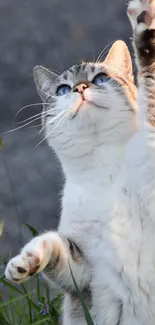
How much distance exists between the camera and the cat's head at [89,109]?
236 centimetres

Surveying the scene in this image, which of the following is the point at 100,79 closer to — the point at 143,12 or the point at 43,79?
the point at 43,79

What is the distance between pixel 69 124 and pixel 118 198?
0.42 meters

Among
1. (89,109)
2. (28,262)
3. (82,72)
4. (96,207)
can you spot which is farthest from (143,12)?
(28,262)

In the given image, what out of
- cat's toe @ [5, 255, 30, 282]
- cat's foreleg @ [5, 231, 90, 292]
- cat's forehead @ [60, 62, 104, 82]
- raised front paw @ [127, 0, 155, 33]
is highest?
raised front paw @ [127, 0, 155, 33]

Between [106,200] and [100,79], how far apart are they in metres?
0.61

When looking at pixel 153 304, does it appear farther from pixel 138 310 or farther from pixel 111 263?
pixel 111 263

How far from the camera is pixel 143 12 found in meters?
1.96

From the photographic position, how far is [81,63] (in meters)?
2.75

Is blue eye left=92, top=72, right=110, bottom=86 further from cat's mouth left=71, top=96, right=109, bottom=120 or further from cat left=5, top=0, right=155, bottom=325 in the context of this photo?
cat's mouth left=71, top=96, right=109, bottom=120

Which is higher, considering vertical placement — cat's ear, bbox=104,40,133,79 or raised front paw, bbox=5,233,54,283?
cat's ear, bbox=104,40,133,79

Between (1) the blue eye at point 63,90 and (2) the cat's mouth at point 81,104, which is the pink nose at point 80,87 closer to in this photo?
(2) the cat's mouth at point 81,104

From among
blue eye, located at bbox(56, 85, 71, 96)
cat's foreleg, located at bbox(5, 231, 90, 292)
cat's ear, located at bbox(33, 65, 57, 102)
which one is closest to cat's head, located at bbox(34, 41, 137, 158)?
blue eye, located at bbox(56, 85, 71, 96)

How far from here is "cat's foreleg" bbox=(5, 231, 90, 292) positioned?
6.18 feet

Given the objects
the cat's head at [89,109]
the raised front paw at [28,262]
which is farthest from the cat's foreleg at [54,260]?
the cat's head at [89,109]
